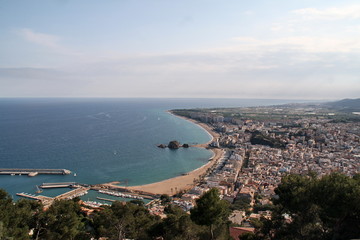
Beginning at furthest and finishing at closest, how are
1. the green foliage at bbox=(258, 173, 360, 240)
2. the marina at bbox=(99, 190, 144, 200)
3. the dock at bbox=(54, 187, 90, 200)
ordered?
the marina at bbox=(99, 190, 144, 200) → the dock at bbox=(54, 187, 90, 200) → the green foliage at bbox=(258, 173, 360, 240)

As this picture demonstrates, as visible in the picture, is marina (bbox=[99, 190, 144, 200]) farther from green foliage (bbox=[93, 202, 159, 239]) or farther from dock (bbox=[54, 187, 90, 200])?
green foliage (bbox=[93, 202, 159, 239])

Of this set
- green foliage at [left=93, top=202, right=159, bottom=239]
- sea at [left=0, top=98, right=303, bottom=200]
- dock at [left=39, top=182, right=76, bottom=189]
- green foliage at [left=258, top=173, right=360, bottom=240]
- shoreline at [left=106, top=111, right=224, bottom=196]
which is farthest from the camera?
sea at [left=0, top=98, right=303, bottom=200]

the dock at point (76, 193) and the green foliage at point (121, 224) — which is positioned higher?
the green foliage at point (121, 224)

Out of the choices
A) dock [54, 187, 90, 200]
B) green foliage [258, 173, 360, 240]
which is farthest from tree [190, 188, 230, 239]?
dock [54, 187, 90, 200]

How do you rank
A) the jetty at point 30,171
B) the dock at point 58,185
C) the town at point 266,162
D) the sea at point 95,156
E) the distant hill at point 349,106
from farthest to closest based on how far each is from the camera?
the distant hill at point 349,106 < the jetty at point 30,171 < the sea at point 95,156 < the dock at point 58,185 < the town at point 266,162

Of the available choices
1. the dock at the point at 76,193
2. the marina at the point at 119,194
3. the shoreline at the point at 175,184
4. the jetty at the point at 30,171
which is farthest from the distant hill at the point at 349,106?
the dock at the point at 76,193

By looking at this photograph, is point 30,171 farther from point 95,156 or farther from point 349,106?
point 349,106

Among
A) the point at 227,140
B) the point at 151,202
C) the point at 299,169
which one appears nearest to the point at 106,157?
the point at 151,202

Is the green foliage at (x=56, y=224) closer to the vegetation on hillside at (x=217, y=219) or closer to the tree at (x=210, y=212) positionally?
the vegetation on hillside at (x=217, y=219)
